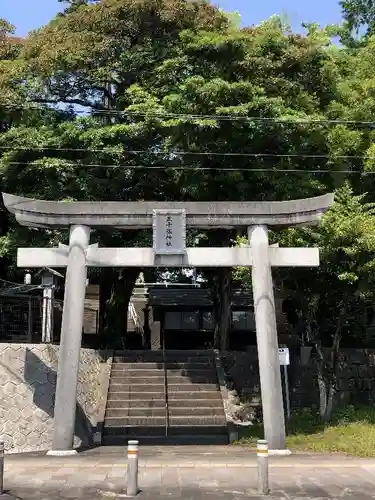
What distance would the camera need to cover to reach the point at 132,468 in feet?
29.3

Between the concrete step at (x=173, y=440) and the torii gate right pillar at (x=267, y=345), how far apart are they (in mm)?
3259

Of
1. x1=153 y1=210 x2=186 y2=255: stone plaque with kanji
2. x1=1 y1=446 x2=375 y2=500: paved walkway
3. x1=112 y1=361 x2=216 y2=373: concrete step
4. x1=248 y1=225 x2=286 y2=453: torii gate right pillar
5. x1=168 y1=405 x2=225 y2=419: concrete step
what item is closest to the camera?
x1=1 y1=446 x2=375 y2=500: paved walkway

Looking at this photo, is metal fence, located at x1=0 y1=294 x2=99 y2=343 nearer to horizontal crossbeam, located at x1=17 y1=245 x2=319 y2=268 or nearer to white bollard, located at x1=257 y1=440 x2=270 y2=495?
horizontal crossbeam, located at x1=17 y1=245 x2=319 y2=268

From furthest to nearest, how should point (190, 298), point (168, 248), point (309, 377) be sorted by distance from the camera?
1. point (190, 298)
2. point (309, 377)
3. point (168, 248)

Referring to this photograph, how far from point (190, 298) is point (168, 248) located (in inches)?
725

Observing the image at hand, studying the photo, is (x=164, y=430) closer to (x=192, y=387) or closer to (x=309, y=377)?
(x=192, y=387)

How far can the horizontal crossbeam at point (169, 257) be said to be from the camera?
14630mm

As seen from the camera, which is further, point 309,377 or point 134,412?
point 309,377

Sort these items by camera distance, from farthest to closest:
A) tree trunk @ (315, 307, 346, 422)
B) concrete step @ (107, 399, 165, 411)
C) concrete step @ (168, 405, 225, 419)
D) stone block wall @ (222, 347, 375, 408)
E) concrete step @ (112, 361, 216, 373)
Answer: concrete step @ (112, 361, 216, 373), stone block wall @ (222, 347, 375, 408), concrete step @ (107, 399, 165, 411), concrete step @ (168, 405, 225, 419), tree trunk @ (315, 307, 346, 422)

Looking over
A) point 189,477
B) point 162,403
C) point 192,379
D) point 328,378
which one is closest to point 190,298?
point 192,379

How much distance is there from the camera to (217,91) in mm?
17156

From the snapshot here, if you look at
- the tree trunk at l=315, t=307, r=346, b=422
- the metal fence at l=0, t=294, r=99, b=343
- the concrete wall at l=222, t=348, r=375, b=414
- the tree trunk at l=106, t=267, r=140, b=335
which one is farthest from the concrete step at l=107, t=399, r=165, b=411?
the tree trunk at l=106, t=267, r=140, b=335

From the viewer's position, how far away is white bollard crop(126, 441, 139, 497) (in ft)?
28.8

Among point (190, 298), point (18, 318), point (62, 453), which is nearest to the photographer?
point (62, 453)
